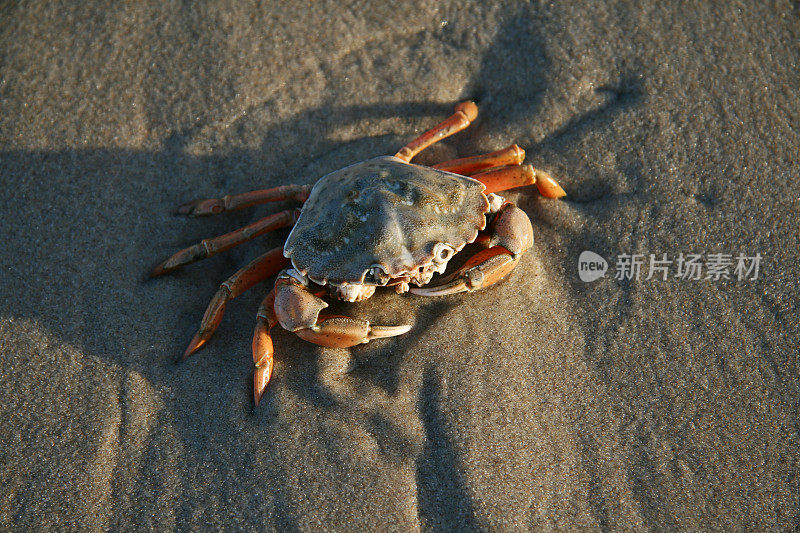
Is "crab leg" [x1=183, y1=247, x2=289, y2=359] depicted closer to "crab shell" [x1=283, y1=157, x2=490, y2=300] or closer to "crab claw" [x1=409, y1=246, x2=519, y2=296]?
"crab shell" [x1=283, y1=157, x2=490, y2=300]

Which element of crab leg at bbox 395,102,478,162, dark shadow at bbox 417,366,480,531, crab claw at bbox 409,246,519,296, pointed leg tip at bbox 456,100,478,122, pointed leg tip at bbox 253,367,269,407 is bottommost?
pointed leg tip at bbox 253,367,269,407

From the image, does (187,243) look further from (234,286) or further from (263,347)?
(263,347)

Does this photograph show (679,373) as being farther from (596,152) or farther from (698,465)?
(596,152)

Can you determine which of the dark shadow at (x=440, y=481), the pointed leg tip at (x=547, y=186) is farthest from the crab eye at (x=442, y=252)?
the pointed leg tip at (x=547, y=186)

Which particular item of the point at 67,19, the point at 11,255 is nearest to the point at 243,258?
the point at 11,255

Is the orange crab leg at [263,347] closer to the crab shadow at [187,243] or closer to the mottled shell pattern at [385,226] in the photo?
Answer: the crab shadow at [187,243]

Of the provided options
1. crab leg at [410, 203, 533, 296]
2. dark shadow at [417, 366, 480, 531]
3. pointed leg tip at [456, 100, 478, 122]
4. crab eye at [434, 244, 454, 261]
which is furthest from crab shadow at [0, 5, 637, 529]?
crab eye at [434, 244, 454, 261]

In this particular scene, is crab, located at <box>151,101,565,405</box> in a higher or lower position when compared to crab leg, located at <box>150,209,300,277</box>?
higher
